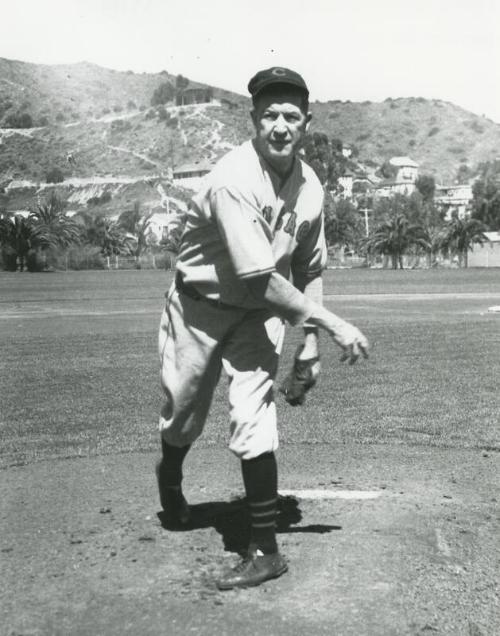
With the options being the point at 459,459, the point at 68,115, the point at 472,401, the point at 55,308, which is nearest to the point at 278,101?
the point at 459,459

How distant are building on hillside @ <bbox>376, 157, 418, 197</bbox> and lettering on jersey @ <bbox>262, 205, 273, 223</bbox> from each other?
150m

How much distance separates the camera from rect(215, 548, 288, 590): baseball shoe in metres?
3.65

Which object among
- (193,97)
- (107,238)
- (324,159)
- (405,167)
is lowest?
(107,238)

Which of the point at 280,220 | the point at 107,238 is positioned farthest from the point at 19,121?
the point at 280,220

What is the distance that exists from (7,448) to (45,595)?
359 centimetres

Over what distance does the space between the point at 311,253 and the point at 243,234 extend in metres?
0.64

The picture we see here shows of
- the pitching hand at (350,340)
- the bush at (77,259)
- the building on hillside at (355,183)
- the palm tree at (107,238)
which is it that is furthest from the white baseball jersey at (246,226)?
the building on hillside at (355,183)

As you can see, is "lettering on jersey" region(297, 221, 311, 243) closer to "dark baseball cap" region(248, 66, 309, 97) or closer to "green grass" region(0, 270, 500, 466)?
"dark baseball cap" region(248, 66, 309, 97)

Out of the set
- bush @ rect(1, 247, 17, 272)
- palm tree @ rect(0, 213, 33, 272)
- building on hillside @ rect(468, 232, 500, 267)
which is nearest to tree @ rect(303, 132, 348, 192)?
building on hillside @ rect(468, 232, 500, 267)

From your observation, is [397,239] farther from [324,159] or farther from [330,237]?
[324,159]

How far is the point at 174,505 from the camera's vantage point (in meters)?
4.45

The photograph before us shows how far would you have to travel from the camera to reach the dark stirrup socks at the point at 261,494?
12.7ft

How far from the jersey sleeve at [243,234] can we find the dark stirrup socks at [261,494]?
793mm

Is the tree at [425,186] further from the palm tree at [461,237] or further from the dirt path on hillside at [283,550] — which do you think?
the dirt path on hillside at [283,550]
